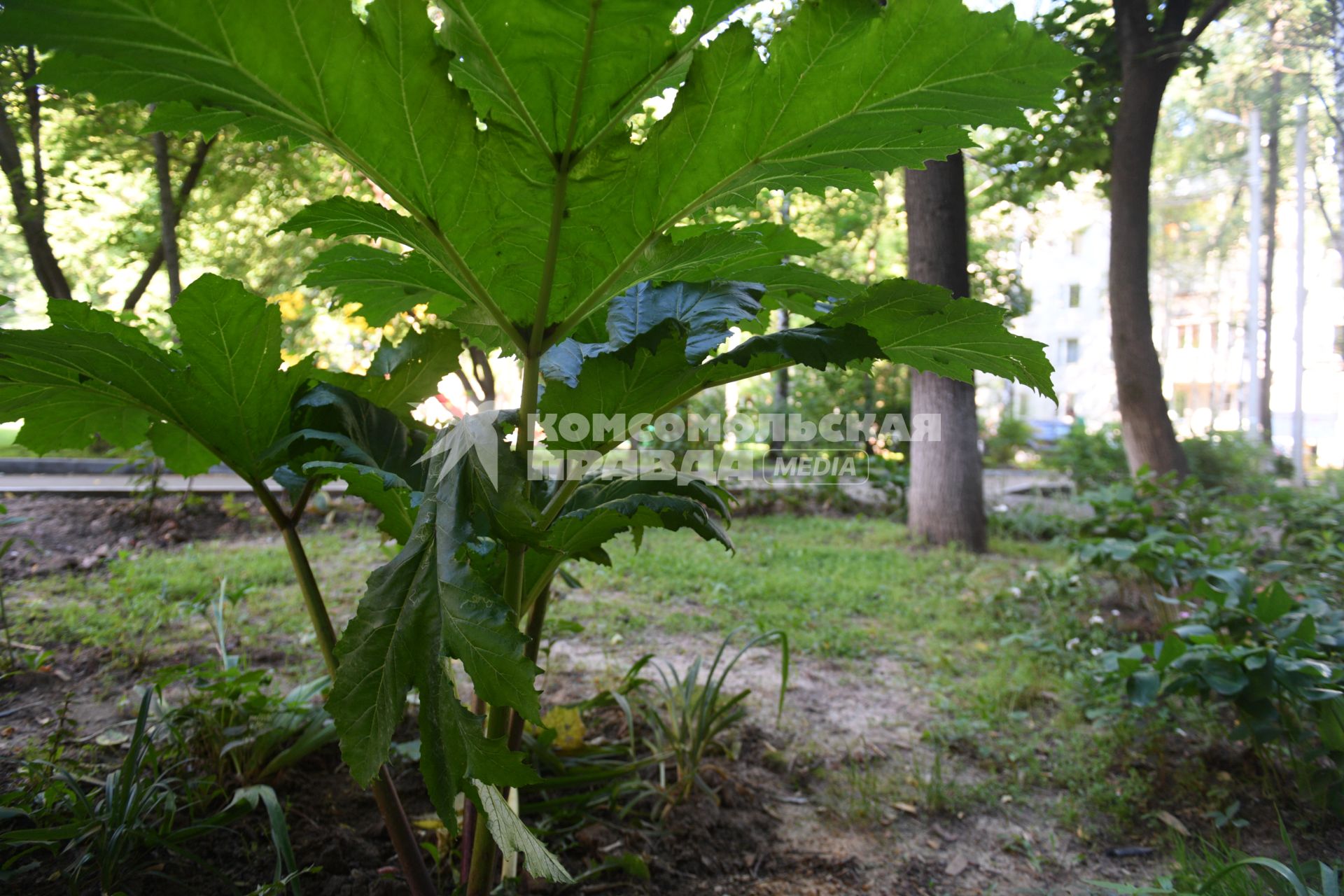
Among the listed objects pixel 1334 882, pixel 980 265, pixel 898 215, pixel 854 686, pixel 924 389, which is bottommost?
pixel 854 686

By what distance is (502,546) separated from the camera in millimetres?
1109

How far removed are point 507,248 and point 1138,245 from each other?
678cm

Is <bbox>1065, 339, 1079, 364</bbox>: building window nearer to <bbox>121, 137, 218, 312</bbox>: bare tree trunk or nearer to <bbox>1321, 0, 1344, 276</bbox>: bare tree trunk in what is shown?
<bbox>1321, 0, 1344, 276</bbox>: bare tree trunk

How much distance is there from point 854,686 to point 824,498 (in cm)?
474

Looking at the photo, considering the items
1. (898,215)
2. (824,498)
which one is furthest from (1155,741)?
(898,215)

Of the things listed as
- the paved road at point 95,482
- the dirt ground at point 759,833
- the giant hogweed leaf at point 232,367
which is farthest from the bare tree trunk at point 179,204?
the giant hogweed leaf at point 232,367

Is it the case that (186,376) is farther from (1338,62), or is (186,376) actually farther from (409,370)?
(1338,62)

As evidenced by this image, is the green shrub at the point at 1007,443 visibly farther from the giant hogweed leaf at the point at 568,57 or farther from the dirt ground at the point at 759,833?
the giant hogweed leaf at the point at 568,57

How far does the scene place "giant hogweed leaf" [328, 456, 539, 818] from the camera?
2.67ft

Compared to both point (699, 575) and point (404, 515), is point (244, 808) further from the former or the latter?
point (699, 575)

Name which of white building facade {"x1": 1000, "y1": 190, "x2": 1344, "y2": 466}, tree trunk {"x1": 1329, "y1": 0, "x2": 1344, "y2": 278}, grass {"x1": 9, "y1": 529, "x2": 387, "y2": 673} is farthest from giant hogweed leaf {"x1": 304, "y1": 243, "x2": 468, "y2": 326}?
white building facade {"x1": 1000, "y1": 190, "x2": 1344, "y2": 466}

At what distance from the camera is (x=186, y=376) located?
1120 millimetres

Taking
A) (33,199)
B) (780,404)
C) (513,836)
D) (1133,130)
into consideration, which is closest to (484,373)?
(33,199)

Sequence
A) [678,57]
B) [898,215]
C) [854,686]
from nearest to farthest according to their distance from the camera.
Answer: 1. [678,57]
2. [854,686]
3. [898,215]
